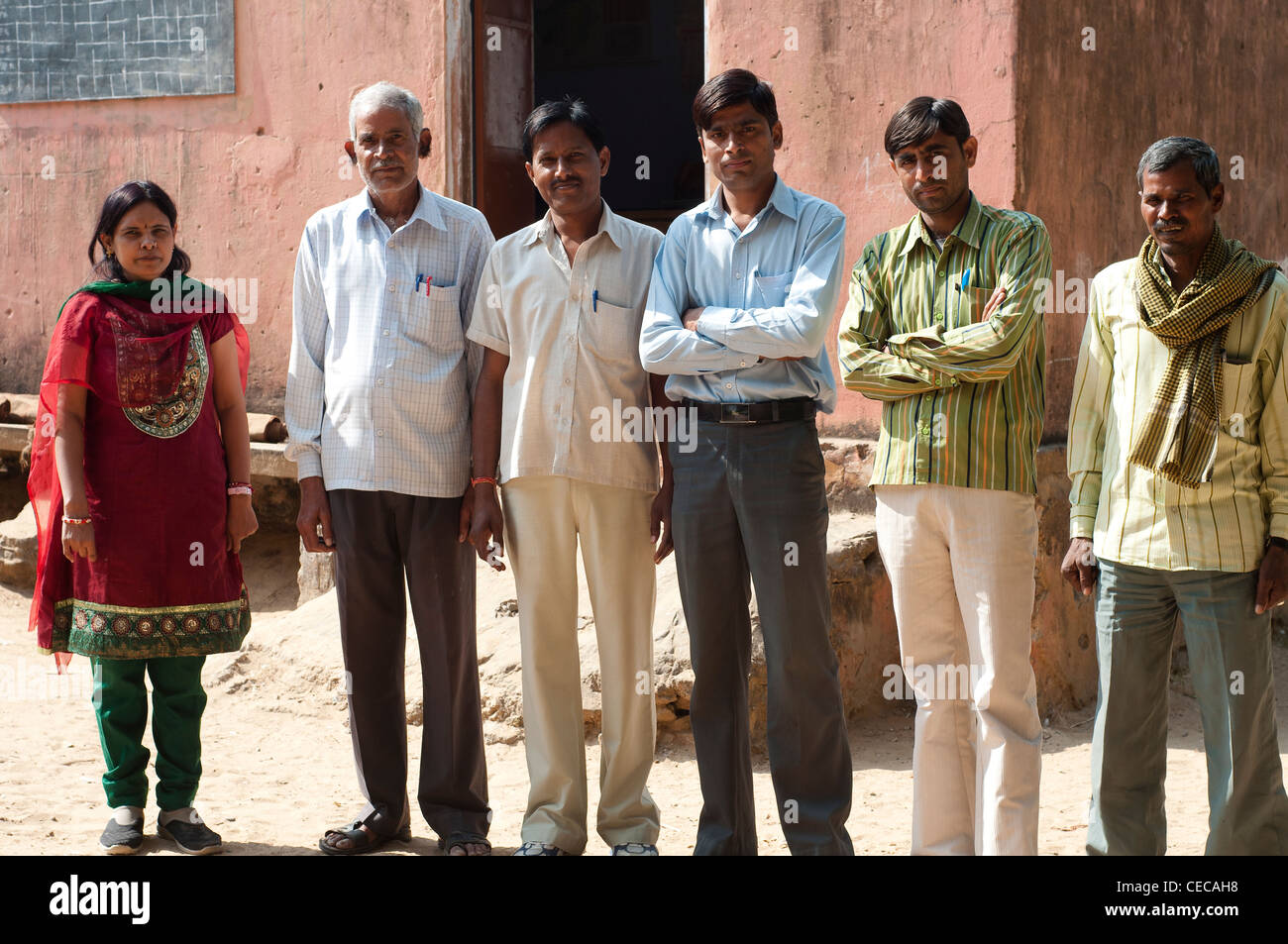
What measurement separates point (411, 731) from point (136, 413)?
2.32 m

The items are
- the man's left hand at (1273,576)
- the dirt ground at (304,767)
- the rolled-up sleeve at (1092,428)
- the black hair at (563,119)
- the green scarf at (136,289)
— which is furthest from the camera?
the dirt ground at (304,767)

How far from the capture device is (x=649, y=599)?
3.93m

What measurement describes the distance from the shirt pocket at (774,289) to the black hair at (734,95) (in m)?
0.43

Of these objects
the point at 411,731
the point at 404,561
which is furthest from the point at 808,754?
the point at 411,731

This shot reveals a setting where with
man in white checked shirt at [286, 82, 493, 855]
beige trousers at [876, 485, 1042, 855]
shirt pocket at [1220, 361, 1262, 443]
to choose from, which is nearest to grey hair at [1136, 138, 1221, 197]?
shirt pocket at [1220, 361, 1262, 443]

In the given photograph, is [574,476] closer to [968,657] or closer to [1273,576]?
[968,657]

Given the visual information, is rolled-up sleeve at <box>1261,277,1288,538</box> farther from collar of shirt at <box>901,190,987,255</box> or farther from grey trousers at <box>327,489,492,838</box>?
grey trousers at <box>327,489,492,838</box>

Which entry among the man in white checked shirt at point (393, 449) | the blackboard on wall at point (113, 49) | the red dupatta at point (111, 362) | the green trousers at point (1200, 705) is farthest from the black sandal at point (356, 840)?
the blackboard on wall at point (113, 49)

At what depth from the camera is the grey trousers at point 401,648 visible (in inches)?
161

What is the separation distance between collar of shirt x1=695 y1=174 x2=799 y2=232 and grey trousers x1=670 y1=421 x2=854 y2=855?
564 millimetres

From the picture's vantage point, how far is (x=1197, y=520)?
3309 millimetres

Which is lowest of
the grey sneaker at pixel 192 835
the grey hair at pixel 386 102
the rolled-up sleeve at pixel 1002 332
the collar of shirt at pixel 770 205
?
the grey sneaker at pixel 192 835

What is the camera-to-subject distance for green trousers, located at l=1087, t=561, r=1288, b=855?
3.29m

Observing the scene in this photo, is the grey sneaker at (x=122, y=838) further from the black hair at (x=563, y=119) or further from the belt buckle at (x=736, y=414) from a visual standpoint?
the black hair at (x=563, y=119)
